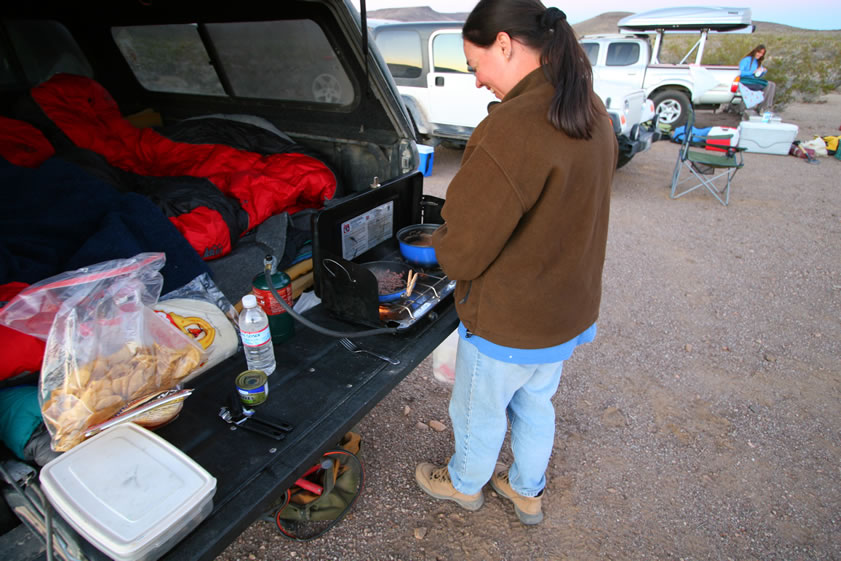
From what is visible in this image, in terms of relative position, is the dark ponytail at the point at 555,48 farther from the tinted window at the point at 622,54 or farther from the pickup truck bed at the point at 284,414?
the tinted window at the point at 622,54

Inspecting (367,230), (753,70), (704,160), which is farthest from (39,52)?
(753,70)

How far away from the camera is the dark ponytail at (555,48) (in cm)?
120

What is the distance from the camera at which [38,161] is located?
287cm

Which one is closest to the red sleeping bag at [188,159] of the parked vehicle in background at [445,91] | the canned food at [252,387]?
the canned food at [252,387]

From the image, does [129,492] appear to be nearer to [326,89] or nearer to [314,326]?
[314,326]

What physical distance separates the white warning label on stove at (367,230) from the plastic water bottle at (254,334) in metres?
0.57

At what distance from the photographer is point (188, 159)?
3.10 metres

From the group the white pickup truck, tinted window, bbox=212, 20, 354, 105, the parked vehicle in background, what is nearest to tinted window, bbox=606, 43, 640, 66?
the white pickup truck

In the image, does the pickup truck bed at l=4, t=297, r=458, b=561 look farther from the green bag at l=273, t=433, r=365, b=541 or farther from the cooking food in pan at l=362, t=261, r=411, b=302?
the green bag at l=273, t=433, r=365, b=541

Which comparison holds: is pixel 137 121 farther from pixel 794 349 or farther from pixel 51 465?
pixel 794 349

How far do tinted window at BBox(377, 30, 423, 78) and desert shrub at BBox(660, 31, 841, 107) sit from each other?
11.7 meters

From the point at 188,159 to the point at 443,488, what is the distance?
Result: 8.44 feet

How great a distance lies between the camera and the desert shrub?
14.6m

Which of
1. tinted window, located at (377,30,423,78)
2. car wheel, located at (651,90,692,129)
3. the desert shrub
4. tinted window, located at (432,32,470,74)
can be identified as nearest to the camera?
tinted window, located at (432,32,470,74)
